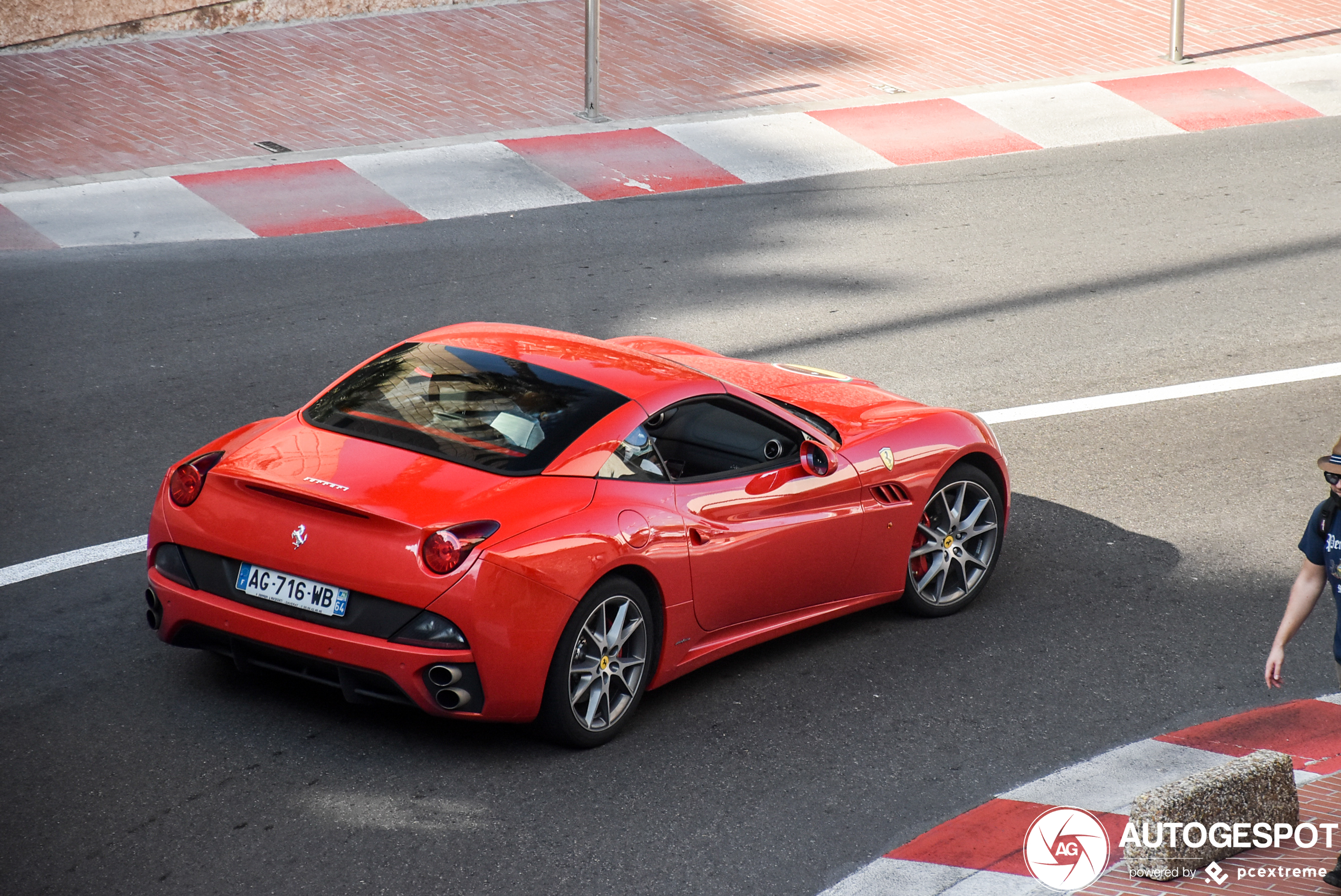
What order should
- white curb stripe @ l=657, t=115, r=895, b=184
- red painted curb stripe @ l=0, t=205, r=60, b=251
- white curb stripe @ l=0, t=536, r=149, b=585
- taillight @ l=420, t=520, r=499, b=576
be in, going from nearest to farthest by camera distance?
taillight @ l=420, t=520, r=499, b=576 → white curb stripe @ l=0, t=536, r=149, b=585 → red painted curb stripe @ l=0, t=205, r=60, b=251 → white curb stripe @ l=657, t=115, r=895, b=184

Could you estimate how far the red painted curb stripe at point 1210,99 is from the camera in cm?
1658

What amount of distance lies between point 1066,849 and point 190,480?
3.42m

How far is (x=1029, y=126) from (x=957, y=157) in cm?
140

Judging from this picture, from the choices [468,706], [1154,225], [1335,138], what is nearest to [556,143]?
[1154,225]

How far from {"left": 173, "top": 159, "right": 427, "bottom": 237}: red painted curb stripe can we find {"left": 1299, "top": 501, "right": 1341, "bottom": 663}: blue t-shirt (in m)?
8.88

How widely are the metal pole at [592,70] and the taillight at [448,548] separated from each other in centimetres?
1066

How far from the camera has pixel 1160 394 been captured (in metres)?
10.2

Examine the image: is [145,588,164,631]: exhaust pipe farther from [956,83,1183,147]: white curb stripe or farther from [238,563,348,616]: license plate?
[956,83,1183,147]: white curb stripe

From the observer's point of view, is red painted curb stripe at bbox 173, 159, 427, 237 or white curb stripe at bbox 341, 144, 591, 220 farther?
white curb stripe at bbox 341, 144, 591, 220

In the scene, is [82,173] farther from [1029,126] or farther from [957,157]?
[1029,126]

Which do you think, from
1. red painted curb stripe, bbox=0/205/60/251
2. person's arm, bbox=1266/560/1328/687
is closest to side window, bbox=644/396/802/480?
person's arm, bbox=1266/560/1328/687

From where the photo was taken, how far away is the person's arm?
532cm

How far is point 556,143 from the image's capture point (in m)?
15.0

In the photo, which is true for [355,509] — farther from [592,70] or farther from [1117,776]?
[592,70]
